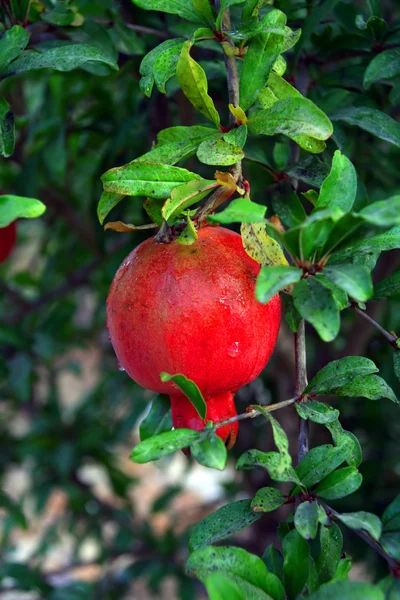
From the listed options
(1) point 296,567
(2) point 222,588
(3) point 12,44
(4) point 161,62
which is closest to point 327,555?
(1) point 296,567

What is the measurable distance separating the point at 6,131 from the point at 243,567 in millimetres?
478

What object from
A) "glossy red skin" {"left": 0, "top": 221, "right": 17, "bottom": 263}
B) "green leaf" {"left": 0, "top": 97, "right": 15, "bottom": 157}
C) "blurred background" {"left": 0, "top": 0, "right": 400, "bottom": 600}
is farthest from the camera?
"glossy red skin" {"left": 0, "top": 221, "right": 17, "bottom": 263}

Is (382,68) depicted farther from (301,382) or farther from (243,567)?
(243,567)

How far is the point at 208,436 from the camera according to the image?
0.58 metres

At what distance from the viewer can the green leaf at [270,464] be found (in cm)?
58

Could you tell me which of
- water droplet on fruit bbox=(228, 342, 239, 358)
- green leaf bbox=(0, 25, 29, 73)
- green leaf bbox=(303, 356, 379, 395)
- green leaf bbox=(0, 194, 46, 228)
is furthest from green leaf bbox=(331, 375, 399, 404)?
green leaf bbox=(0, 25, 29, 73)

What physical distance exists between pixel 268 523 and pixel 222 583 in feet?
4.75

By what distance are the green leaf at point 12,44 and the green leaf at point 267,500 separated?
497 millimetres

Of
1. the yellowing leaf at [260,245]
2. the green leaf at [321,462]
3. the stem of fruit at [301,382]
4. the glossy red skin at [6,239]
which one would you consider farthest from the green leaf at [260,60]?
the glossy red skin at [6,239]

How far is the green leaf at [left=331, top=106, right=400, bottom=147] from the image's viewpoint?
2.61ft

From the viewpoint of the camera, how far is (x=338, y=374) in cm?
67

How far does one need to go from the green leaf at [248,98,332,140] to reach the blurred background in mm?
169

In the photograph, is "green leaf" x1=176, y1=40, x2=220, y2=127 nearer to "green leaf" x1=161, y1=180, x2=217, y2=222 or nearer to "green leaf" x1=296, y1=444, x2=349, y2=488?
"green leaf" x1=161, y1=180, x2=217, y2=222

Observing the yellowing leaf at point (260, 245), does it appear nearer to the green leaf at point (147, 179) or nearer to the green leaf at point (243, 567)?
the green leaf at point (147, 179)
